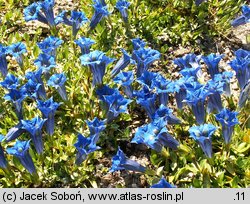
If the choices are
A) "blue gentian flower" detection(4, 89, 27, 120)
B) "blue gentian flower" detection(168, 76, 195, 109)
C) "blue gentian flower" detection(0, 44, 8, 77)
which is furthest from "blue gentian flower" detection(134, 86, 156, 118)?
"blue gentian flower" detection(0, 44, 8, 77)

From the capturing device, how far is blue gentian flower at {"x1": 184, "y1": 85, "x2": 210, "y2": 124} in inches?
139

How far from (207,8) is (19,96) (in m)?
2.43

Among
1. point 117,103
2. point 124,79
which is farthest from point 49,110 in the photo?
point 124,79

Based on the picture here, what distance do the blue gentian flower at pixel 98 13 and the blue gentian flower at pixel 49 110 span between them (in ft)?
4.28

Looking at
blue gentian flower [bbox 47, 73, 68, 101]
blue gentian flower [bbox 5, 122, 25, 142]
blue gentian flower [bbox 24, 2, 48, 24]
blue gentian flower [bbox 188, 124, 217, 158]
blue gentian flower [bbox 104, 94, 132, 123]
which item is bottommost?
blue gentian flower [bbox 5, 122, 25, 142]

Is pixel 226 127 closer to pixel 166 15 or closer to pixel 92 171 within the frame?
pixel 92 171

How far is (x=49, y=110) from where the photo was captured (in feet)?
11.9

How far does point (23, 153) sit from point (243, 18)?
8.95 feet

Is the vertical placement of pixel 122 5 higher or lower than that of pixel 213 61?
higher

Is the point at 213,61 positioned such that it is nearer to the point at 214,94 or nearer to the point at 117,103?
the point at 214,94

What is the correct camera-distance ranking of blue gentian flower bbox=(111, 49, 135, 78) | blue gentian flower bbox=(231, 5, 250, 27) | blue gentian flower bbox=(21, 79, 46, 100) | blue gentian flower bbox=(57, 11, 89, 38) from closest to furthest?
blue gentian flower bbox=(21, 79, 46, 100) → blue gentian flower bbox=(111, 49, 135, 78) → blue gentian flower bbox=(57, 11, 89, 38) → blue gentian flower bbox=(231, 5, 250, 27)

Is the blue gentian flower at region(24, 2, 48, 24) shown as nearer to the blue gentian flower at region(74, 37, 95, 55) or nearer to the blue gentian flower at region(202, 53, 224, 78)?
the blue gentian flower at region(74, 37, 95, 55)

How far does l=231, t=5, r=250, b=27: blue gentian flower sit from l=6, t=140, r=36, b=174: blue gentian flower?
102 inches
